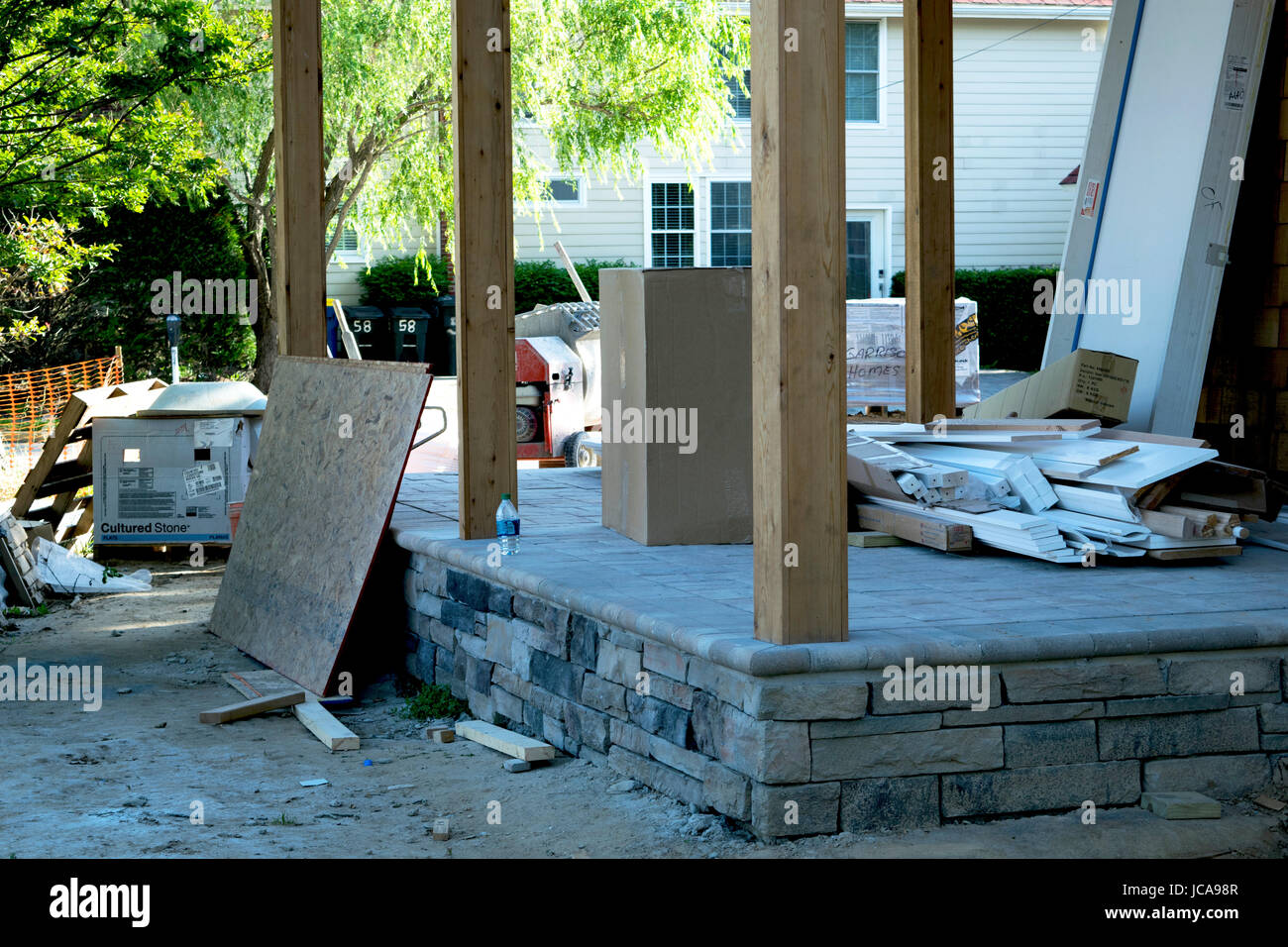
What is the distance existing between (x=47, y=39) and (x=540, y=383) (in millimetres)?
5073

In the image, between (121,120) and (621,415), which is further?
(121,120)

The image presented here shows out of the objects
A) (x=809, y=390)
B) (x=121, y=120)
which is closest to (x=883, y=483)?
(x=809, y=390)

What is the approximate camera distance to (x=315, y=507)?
7223mm

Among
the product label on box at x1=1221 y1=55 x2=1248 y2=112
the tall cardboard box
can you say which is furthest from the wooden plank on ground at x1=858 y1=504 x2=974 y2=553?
the product label on box at x1=1221 y1=55 x2=1248 y2=112

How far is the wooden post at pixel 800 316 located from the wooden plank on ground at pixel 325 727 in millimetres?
2203

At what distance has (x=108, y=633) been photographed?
25.8ft

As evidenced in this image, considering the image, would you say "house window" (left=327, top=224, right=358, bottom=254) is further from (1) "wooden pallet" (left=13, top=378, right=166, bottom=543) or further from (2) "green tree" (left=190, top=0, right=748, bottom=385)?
(1) "wooden pallet" (left=13, top=378, right=166, bottom=543)

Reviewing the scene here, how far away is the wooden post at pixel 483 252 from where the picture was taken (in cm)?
636

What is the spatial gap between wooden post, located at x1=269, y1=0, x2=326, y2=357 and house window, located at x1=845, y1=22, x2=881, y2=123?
17537mm

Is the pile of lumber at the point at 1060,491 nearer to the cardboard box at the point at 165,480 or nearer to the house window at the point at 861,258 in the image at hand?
the cardboard box at the point at 165,480

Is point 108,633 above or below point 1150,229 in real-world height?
below

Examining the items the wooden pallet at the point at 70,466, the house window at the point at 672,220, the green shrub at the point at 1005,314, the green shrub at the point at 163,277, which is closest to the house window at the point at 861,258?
the green shrub at the point at 1005,314

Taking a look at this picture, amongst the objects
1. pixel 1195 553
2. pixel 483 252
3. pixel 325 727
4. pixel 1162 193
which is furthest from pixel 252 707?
pixel 1162 193
